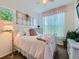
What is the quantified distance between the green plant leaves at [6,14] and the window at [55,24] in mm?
2884

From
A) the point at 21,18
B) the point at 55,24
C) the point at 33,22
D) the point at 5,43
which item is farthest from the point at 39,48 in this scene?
the point at 55,24

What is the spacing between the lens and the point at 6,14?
4320mm

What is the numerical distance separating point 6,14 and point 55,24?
3193 mm

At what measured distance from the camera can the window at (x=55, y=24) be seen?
595cm

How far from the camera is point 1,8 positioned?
3.98 m

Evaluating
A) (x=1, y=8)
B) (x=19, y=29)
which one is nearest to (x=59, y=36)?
(x=19, y=29)

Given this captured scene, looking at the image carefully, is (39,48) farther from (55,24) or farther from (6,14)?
(55,24)

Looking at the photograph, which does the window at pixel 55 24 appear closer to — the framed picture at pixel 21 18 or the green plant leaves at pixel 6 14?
the framed picture at pixel 21 18

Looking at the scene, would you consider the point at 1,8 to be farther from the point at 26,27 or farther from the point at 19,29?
the point at 26,27

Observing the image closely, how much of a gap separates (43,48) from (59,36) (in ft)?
11.5

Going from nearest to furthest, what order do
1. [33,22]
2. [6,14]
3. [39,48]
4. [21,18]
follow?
[39,48] < [6,14] < [21,18] < [33,22]

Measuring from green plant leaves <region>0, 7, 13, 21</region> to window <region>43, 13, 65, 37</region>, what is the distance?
288cm

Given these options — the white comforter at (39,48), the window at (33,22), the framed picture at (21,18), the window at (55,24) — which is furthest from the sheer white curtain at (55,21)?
the white comforter at (39,48)

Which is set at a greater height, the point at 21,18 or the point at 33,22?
the point at 21,18
